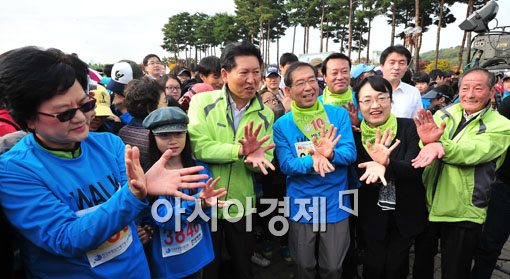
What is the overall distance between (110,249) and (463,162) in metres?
2.55

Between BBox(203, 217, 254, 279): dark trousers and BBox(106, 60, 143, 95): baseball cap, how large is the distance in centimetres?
196

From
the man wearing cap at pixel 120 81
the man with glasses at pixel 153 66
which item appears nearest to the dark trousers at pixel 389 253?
the man wearing cap at pixel 120 81

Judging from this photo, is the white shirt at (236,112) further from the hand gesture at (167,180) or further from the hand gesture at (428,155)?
the hand gesture at (428,155)

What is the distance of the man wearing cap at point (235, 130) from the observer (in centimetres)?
247

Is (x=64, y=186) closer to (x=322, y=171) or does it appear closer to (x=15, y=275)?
(x=15, y=275)

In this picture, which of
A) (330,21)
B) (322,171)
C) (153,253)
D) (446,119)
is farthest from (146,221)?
(330,21)

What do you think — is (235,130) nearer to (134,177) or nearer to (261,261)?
(134,177)

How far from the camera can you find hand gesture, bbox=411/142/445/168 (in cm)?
225

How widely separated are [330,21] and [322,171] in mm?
41838

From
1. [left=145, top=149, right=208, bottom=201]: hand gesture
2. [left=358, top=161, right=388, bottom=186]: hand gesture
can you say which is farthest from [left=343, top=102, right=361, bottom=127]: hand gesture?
[left=145, top=149, right=208, bottom=201]: hand gesture

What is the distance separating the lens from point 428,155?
7.49 ft

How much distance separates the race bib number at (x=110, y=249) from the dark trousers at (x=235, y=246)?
3.51 ft

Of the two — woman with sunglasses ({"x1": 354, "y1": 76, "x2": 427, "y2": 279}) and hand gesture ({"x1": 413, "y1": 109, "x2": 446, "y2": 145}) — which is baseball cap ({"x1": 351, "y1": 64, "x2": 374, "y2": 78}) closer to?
woman with sunglasses ({"x1": 354, "y1": 76, "x2": 427, "y2": 279})

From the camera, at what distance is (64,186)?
1359 mm
